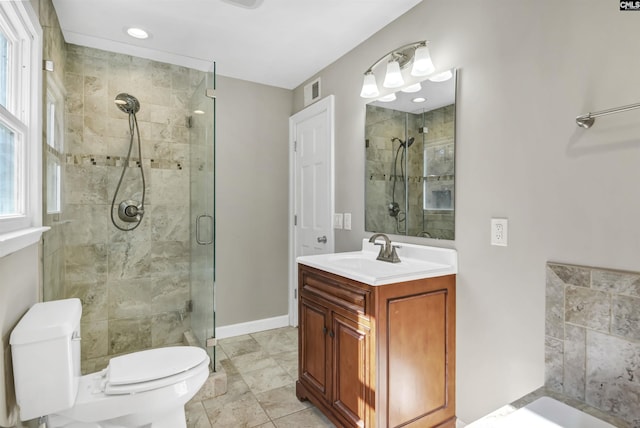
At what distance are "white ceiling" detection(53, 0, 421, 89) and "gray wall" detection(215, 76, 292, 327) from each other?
1.34 feet

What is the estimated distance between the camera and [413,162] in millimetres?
2051

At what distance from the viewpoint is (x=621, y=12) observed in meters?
1.19

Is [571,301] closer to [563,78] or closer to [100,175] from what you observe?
[563,78]

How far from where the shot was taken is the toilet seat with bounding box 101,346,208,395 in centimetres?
143

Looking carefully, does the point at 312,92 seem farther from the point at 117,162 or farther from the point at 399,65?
the point at 117,162

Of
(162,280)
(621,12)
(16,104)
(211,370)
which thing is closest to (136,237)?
(162,280)

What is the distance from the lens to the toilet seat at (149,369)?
4.68 ft

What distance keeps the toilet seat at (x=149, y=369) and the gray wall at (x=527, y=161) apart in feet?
4.60

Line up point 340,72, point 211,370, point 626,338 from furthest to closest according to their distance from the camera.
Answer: point 340,72
point 211,370
point 626,338

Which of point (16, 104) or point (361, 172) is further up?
point (16, 104)

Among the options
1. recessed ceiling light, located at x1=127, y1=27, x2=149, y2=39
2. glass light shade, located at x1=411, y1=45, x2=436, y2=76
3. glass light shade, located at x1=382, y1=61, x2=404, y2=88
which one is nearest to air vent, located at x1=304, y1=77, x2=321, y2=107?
glass light shade, located at x1=382, y1=61, x2=404, y2=88

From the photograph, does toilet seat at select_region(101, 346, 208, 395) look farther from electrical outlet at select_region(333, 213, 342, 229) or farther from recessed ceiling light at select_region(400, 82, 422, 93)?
recessed ceiling light at select_region(400, 82, 422, 93)

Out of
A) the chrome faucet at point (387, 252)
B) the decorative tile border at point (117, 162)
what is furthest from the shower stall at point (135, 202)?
the chrome faucet at point (387, 252)

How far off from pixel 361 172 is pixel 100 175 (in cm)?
207
